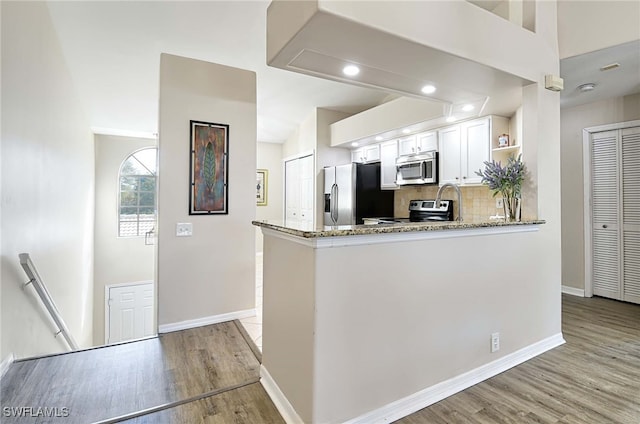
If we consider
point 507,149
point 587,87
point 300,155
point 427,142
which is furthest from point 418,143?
point 300,155

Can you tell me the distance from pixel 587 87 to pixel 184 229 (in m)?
4.56

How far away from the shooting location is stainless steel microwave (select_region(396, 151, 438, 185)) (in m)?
4.38

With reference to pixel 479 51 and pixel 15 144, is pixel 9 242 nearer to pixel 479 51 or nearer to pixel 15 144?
pixel 15 144

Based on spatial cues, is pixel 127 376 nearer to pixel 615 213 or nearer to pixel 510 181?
pixel 510 181

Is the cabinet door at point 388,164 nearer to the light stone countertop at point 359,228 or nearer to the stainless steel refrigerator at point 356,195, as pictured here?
the stainless steel refrigerator at point 356,195

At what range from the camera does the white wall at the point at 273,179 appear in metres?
7.50

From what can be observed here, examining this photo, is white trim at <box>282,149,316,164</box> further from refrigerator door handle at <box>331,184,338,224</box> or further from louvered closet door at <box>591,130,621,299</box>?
louvered closet door at <box>591,130,621,299</box>

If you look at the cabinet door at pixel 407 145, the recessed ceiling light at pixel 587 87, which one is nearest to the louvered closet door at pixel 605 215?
the recessed ceiling light at pixel 587 87

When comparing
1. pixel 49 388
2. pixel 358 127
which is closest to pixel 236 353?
pixel 49 388

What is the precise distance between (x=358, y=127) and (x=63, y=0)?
12.2ft

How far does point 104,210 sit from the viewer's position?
6.64 meters

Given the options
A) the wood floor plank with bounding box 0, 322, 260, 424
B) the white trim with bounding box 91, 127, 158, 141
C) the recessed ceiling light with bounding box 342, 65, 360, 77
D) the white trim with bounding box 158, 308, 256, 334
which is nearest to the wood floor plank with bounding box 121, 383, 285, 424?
the wood floor plank with bounding box 0, 322, 260, 424

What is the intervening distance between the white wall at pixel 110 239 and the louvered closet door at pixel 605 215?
7799mm

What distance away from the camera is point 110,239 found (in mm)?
6691
